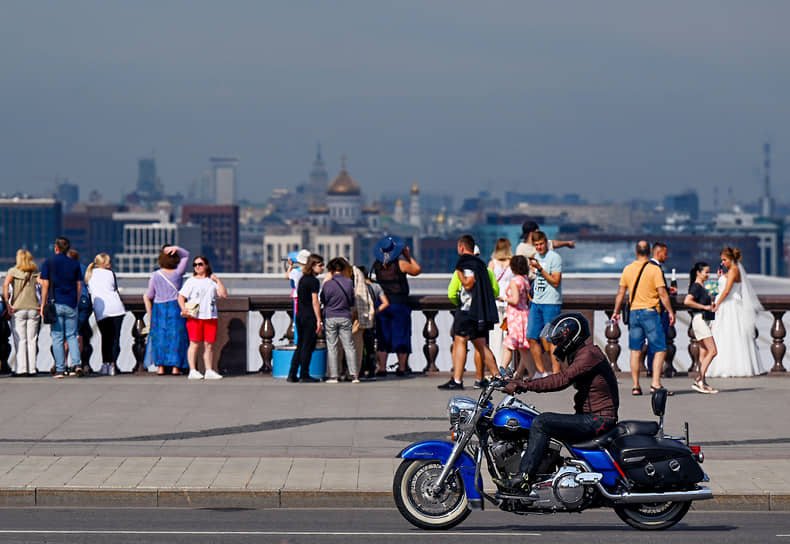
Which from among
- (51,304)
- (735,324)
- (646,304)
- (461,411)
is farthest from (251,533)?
(735,324)

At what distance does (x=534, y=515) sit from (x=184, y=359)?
827 centimetres

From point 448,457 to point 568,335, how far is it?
3.60 ft

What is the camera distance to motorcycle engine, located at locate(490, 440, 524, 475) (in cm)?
862

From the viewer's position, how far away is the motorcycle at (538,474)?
28.0 feet

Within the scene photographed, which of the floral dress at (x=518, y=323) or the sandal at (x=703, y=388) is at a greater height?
the floral dress at (x=518, y=323)

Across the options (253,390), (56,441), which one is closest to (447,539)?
(56,441)

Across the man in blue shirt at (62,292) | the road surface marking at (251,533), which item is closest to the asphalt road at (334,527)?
the road surface marking at (251,533)

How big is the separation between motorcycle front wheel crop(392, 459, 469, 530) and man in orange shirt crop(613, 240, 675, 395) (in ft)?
21.5

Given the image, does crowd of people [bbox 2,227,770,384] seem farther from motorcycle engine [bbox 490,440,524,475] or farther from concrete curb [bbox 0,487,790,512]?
motorcycle engine [bbox 490,440,524,475]

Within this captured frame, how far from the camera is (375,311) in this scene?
16.3 metres

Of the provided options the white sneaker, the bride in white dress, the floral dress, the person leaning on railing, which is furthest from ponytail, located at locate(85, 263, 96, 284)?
the bride in white dress

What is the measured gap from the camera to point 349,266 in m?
15.9

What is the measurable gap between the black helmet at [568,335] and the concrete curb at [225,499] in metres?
1.63

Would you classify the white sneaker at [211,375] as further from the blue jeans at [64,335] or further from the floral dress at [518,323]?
the floral dress at [518,323]
